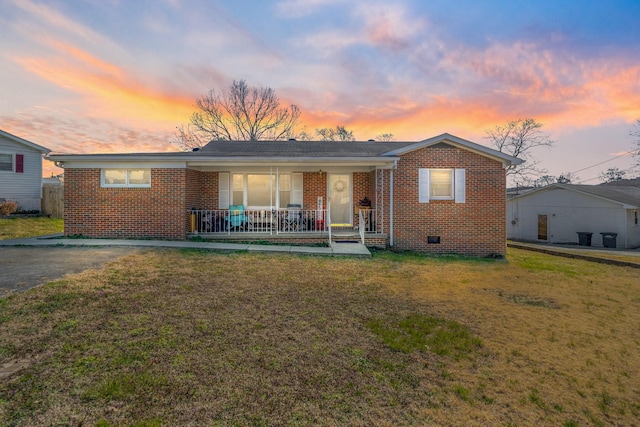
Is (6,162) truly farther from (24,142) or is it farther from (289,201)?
(289,201)

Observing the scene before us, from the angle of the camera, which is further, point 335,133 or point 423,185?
point 335,133

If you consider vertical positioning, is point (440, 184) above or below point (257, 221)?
above

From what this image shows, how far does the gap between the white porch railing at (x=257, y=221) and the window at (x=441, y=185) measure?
3.61 m

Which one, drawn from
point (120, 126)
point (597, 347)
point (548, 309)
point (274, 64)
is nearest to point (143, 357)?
point (597, 347)

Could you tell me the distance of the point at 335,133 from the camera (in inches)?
1307

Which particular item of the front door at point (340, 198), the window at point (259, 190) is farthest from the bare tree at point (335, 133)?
the window at point (259, 190)

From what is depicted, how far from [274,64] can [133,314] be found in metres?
13.8

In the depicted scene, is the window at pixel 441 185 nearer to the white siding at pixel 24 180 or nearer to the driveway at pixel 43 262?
the driveway at pixel 43 262

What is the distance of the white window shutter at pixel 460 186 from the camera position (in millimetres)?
11047

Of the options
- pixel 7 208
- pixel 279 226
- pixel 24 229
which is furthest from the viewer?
pixel 7 208

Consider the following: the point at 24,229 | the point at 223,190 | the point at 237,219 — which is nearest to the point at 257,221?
the point at 237,219

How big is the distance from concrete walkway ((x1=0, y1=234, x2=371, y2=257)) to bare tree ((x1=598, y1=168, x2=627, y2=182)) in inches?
1947

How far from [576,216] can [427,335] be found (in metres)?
24.5

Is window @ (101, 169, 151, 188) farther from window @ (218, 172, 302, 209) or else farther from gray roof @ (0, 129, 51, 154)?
gray roof @ (0, 129, 51, 154)
